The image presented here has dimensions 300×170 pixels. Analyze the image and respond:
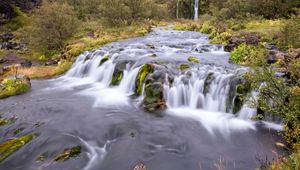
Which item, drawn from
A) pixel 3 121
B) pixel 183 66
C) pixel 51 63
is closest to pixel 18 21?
pixel 51 63

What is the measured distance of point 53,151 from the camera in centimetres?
742

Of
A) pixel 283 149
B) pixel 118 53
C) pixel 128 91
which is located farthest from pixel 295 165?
pixel 118 53

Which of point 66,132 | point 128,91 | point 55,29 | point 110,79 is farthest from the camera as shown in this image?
point 55,29

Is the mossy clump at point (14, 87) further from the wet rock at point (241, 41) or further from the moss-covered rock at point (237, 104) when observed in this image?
the wet rock at point (241, 41)

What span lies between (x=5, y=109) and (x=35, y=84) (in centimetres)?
441

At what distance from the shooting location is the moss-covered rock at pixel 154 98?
10641 mm

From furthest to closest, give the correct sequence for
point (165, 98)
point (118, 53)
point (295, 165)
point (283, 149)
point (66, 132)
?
1. point (118, 53)
2. point (165, 98)
3. point (66, 132)
4. point (283, 149)
5. point (295, 165)

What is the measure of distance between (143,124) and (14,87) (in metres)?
8.08

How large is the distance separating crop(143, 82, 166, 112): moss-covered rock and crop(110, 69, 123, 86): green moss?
120 inches

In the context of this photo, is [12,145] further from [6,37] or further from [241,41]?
[6,37]

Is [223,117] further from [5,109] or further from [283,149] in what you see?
[5,109]

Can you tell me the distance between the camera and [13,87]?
44.8 ft

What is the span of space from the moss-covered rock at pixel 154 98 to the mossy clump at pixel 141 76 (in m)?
0.86

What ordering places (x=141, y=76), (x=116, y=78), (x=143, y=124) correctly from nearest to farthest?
1. (x=143, y=124)
2. (x=141, y=76)
3. (x=116, y=78)
